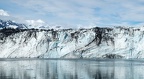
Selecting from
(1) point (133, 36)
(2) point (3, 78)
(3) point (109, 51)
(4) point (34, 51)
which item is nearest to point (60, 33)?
(4) point (34, 51)

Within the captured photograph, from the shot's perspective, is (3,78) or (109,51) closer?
(3,78)

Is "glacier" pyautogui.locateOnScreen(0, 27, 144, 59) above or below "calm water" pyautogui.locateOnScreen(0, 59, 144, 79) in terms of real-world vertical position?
above

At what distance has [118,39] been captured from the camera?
8100 centimetres

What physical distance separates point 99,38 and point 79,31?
6.55m

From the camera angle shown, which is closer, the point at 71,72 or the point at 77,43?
the point at 71,72

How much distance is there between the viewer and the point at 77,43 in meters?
83.1

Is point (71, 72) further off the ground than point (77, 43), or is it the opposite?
point (77, 43)

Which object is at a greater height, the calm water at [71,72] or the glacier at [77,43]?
the glacier at [77,43]

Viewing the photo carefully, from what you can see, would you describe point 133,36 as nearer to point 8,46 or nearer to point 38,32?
point 38,32

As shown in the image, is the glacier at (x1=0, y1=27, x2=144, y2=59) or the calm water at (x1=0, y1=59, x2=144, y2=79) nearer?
the calm water at (x1=0, y1=59, x2=144, y2=79)

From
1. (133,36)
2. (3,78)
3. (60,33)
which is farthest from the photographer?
(60,33)

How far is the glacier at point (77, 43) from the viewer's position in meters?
78.2

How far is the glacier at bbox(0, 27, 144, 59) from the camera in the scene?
257 feet

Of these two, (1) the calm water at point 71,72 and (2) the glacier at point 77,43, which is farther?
(2) the glacier at point 77,43
